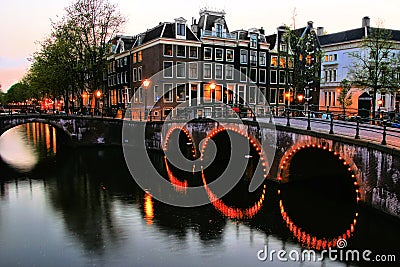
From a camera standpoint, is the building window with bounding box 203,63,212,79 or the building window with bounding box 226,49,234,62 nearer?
the building window with bounding box 203,63,212,79

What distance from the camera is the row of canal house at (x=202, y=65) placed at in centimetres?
4794

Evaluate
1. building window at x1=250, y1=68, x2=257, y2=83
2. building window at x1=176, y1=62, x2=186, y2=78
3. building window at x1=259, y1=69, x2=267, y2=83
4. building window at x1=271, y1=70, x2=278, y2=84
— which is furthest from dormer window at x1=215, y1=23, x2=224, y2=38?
building window at x1=271, y1=70, x2=278, y2=84

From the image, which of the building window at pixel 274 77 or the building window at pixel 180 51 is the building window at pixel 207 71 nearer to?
the building window at pixel 180 51

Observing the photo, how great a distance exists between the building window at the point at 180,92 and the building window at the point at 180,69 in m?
1.19

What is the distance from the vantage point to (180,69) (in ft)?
159

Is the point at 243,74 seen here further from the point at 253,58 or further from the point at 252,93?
the point at 252,93

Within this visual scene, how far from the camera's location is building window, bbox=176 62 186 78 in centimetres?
4838

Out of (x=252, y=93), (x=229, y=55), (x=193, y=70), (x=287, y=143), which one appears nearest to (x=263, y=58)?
(x=252, y=93)

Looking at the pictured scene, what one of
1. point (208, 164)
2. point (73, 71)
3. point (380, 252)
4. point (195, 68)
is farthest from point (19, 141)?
point (380, 252)

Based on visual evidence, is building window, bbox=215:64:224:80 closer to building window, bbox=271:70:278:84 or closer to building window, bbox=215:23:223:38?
building window, bbox=215:23:223:38

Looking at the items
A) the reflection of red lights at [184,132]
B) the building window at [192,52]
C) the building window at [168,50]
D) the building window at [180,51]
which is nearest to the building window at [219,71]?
the building window at [192,52]

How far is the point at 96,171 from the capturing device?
28875mm

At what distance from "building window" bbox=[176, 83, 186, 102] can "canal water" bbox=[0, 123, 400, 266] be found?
24.5 meters

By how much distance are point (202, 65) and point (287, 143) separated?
3020 centimetres
